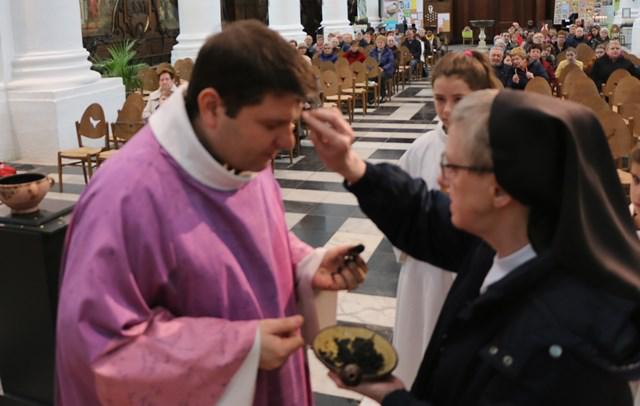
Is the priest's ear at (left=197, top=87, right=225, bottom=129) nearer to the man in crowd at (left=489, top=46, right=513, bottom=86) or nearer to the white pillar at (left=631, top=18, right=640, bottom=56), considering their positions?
the man in crowd at (left=489, top=46, right=513, bottom=86)

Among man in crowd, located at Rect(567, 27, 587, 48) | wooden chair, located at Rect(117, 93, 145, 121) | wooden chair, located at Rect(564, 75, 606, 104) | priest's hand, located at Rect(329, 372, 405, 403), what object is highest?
man in crowd, located at Rect(567, 27, 587, 48)

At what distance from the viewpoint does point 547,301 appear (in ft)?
4.18

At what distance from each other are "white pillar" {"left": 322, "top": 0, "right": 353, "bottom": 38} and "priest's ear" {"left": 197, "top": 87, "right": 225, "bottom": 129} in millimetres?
19769

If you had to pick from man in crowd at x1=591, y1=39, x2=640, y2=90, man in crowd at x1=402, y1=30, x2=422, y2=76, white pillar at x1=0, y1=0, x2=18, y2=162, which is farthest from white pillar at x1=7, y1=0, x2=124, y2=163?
man in crowd at x1=402, y1=30, x2=422, y2=76

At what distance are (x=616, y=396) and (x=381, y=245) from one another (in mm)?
4569

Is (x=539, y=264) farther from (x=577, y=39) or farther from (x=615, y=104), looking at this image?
(x=577, y=39)

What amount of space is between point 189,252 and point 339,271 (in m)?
0.53

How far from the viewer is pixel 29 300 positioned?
122 inches

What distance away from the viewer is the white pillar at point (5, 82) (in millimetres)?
9125

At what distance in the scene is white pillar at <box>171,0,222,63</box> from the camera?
47.0 feet

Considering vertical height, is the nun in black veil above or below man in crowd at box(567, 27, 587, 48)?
below

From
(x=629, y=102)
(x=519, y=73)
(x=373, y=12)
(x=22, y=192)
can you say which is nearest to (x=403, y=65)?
(x=519, y=73)

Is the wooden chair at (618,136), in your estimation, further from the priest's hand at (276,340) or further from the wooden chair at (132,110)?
the priest's hand at (276,340)

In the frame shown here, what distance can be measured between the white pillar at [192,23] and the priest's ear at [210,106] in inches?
523
